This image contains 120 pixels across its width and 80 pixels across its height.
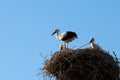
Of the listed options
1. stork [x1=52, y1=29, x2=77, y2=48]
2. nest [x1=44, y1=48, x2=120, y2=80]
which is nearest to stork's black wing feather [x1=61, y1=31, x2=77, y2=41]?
stork [x1=52, y1=29, x2=77, y2=48]

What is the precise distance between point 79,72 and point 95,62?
507mm

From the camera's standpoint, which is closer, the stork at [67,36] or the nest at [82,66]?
the nest at [82,66]

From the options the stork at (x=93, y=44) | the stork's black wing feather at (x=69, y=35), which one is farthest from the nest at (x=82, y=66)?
the stork's black wing feather at (x=69, y=35)

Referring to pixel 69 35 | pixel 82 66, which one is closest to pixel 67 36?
pixel 69 35

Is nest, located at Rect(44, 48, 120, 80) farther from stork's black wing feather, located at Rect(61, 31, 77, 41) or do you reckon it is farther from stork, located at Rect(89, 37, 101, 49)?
stork's black wing feather, located at Rect(61, 31, 77, 41)

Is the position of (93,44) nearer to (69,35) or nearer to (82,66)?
(69,35)

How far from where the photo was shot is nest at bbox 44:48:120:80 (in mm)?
18281

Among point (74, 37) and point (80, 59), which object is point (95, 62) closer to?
point (80, 59)

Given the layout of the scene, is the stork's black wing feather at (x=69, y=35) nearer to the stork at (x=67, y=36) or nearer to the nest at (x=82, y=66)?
the stork at (x=67, y=36)

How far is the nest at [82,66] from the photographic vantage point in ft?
60.0

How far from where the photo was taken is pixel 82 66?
18.3 m

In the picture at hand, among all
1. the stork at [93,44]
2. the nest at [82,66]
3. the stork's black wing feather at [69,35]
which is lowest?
the nest at [82,66]

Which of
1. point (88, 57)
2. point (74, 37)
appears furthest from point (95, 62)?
point (74, 37)

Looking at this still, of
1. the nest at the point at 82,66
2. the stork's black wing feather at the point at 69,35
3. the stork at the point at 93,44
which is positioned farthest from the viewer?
the stork's black wing feather at the point at 69,35
